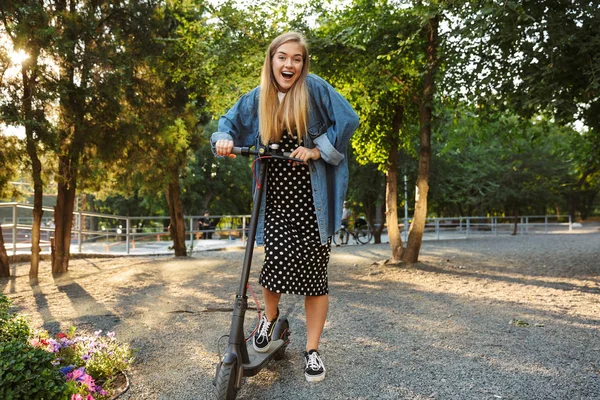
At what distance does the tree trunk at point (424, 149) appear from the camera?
8.92 metres

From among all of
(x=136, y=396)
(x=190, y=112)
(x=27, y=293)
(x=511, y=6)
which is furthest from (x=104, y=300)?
(x=511, y=6)

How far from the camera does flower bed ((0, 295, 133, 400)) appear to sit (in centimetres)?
230

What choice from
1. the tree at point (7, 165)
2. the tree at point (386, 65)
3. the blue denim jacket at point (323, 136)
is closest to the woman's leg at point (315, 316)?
the blue denim jacket at point (323, 136)

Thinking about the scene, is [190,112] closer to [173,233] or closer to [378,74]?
[173,233]

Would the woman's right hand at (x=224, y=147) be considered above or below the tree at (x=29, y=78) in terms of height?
below

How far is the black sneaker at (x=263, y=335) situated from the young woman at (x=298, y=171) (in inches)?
0.5

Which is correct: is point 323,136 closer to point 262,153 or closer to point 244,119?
point 262,153

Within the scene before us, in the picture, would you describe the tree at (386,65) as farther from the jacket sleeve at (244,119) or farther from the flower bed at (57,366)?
the flower bed at (57,366)

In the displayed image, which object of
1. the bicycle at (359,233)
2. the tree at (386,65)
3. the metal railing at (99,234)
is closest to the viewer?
the tree at (386,65)

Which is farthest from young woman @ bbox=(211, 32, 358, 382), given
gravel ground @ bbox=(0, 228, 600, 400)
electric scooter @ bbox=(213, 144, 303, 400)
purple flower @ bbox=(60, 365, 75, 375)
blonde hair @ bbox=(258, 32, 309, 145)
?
purple flower @ bbox=(60, 365, 75, 375)

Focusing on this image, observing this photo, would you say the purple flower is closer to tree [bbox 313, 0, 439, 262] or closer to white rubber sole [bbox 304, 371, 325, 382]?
white rubber sole [bbox 304, 371, 325, 382]

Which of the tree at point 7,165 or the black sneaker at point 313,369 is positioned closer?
→ the black sneaker at point 313,369

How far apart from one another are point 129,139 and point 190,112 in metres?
2.61

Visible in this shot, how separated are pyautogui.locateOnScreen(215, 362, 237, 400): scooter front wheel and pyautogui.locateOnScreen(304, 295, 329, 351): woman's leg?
0.72 metres
